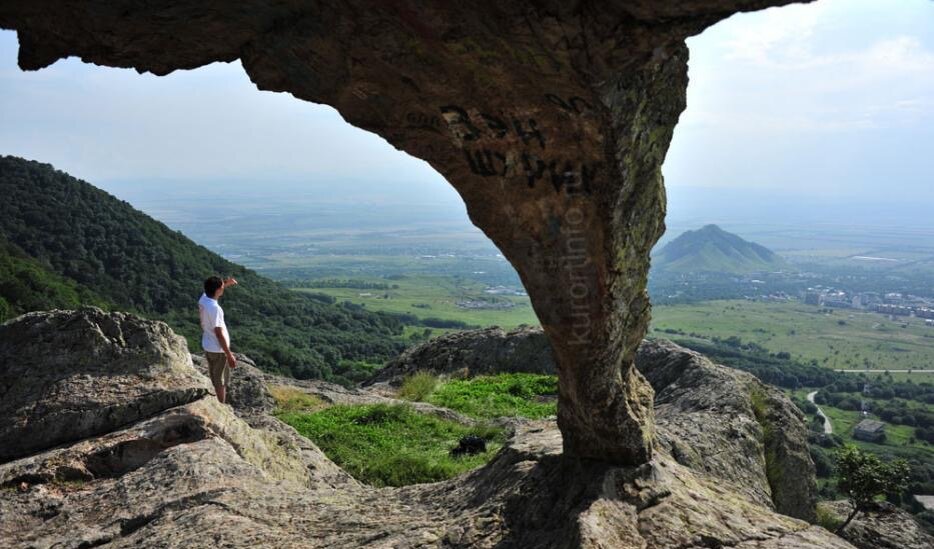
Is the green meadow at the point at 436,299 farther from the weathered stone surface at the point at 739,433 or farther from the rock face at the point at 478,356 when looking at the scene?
the weathered stone surface at the point at 739,433

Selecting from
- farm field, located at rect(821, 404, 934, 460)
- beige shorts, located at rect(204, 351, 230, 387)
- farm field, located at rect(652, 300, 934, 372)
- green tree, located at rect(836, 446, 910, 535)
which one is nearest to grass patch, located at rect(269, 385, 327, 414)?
beige shorts, located at rect(204, 351, 230, 387)

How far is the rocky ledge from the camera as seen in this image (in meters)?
7.67

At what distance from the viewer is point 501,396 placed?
1992 cm

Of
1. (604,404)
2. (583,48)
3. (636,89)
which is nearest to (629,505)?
(604,404)

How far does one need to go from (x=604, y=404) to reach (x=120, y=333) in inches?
326

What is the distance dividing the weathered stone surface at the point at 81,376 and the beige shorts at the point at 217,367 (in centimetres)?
45

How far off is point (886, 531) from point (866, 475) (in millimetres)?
1474

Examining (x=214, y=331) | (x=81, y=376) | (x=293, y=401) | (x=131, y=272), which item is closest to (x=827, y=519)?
(x=214, y=331)

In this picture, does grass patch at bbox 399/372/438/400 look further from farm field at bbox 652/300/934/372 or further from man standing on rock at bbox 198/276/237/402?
farm field at bbox 652/300/934/372

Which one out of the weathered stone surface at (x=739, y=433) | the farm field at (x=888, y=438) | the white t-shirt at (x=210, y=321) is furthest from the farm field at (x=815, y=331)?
the white t-shirt at (x=210, y=321)

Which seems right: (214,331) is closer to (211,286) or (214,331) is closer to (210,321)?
(210,321)

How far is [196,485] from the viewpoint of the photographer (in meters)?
9.25

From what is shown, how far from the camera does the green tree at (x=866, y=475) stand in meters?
12.1

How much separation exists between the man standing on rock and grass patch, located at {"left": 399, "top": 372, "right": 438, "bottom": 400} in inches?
357
